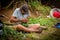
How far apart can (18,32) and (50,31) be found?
15.6 inches

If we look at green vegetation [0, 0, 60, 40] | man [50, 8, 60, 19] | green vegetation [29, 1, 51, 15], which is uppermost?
green vegetation [29, 1, 51, 15]

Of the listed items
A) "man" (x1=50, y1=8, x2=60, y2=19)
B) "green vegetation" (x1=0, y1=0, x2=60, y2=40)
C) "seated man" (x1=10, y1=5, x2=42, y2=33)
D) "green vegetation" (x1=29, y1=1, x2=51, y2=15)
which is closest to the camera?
"green vegetation" (x1=0, y1=0, x2=60, y2=40)

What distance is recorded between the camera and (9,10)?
3365mm

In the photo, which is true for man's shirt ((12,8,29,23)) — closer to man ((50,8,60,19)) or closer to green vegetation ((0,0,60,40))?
green vegetation ((0,0,60,40))

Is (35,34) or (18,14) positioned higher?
(18,14)

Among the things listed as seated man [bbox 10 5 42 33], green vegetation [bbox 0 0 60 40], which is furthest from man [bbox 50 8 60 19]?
seated man [bbox 10 5 42 33]

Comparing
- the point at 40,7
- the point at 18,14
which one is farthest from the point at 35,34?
the point at 40,7

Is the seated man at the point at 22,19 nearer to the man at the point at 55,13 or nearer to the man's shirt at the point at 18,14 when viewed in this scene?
the man's shirt at the point at 18,14

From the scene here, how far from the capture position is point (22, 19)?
3.06 meters

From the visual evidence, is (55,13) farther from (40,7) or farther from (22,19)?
(22,19)

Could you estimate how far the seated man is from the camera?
9.35 feet

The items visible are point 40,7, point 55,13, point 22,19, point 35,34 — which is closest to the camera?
point 35,34

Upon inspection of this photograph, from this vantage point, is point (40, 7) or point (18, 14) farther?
point (40, 7)

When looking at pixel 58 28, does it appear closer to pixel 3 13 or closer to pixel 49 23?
pixel 49 23
